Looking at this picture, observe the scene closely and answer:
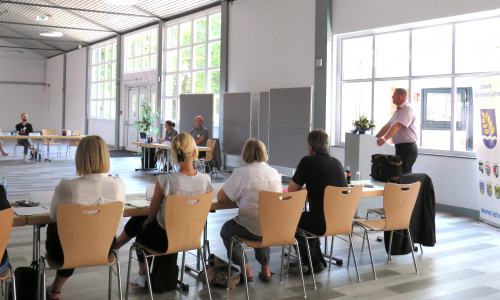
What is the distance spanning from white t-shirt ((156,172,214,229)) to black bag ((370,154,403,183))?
2245mm

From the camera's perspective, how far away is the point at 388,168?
5270 millimetres

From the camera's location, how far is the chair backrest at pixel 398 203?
14.5 feet

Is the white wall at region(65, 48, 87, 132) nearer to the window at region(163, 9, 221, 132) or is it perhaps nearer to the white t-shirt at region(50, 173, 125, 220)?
the window at region(163, 9, 221, 132)

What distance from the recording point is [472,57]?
7586 mm


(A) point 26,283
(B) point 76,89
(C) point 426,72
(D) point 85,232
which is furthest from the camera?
(B) point 76,89

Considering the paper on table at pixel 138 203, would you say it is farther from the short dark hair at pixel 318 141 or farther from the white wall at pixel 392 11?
the white wall at pixel 392 11

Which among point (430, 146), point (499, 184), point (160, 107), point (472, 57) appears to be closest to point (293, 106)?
point (430, 146)

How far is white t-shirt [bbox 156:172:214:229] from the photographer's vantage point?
3.67 metres

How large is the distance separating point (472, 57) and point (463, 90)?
49 centimetres

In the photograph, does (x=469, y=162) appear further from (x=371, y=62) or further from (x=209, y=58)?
(x=209, y=58)

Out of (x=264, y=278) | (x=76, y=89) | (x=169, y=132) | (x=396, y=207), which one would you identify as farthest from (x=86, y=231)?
(x=76, y=89)

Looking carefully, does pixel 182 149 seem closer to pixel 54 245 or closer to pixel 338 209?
pixel 54 245

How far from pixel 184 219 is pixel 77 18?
48.8ft

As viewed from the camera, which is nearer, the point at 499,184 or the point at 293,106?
the point at 499,184
